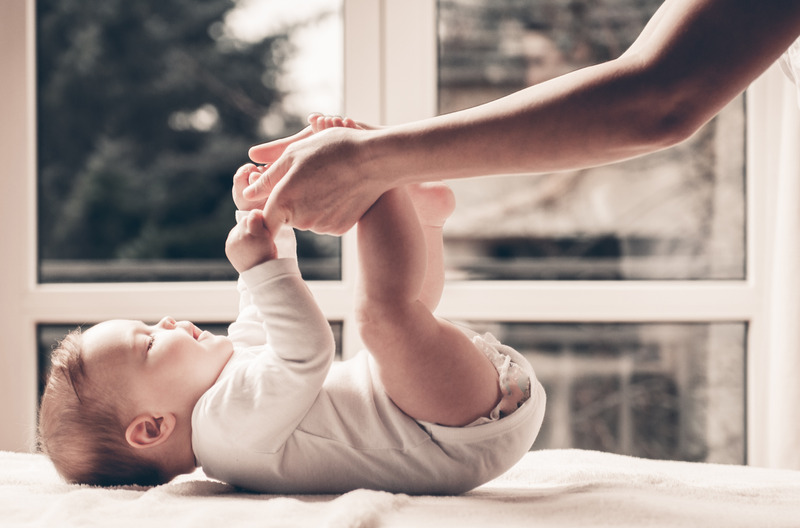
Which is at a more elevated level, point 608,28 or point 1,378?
point 608,28

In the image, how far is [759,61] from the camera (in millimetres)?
736

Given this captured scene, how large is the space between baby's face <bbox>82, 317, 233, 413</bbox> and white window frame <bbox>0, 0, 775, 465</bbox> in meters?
0.73

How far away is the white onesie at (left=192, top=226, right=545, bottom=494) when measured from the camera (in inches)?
37.3

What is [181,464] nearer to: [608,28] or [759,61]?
[759,61]

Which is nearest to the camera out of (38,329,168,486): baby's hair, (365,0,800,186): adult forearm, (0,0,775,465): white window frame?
(365,0,800,186): adult forearm

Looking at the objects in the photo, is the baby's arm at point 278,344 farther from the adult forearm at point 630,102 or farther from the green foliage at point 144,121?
the green foliage at point 144,121

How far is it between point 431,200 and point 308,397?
388 millimetres

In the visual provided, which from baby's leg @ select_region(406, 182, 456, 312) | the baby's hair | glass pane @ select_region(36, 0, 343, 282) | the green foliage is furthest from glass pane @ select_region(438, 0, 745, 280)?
the baby's hair

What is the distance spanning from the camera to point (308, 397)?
95cm

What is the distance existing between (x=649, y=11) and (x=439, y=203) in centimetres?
106

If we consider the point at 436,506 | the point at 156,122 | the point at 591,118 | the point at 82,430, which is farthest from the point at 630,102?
the point at 156,122

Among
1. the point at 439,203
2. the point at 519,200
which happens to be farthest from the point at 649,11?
the point at 439,203

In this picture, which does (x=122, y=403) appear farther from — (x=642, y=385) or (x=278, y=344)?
(x=642, y=385)

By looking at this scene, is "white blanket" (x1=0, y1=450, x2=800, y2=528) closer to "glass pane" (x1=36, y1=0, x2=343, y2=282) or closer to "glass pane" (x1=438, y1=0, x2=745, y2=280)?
"glass pane" (x1=438, y1=0, x2=745, y2=280)
